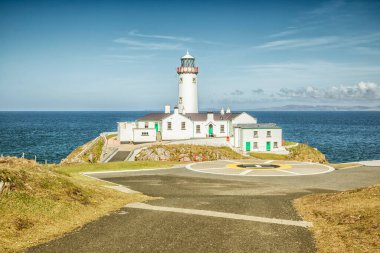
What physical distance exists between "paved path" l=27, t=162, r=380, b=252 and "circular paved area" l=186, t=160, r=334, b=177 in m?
5.50

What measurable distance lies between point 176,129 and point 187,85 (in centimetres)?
1235

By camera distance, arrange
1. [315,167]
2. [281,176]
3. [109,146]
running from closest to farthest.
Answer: [281,176] < [315,167] < [109,146]

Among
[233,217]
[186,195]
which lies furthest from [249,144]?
[233,217]

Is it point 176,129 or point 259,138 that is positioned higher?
point 176,129

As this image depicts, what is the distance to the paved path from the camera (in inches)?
468

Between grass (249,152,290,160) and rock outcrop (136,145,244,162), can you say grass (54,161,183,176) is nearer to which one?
rock outcrop (136,145,244,162)

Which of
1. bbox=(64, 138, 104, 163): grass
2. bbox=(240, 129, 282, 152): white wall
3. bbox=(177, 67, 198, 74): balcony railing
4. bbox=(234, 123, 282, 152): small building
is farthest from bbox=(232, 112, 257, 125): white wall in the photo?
bbox=(64, 138, 104, 163): grass

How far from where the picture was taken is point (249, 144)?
6412 centimetres

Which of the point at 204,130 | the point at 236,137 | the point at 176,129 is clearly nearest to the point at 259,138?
the point at 236,137

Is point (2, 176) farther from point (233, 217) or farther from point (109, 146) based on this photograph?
point (109, 146)

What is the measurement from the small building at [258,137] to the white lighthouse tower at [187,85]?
12.7 m

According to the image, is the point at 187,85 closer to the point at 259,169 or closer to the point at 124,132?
the point at 124,132

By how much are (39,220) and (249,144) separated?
5266cm

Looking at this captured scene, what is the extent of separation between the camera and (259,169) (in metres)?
33.4
